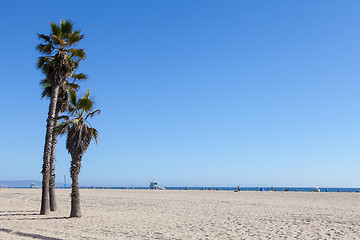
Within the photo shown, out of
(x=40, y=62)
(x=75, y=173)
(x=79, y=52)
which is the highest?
(x=79, y=52)

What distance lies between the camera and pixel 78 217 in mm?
16328

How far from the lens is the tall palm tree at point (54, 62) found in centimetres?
1689

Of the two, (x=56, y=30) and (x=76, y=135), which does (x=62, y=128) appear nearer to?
(x=76, y=135)

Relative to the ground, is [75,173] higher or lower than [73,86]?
lower

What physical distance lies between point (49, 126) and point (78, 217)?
5291mm

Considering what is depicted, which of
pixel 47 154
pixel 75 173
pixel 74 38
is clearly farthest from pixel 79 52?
pixel 75 173

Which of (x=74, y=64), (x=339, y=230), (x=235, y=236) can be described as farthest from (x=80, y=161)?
(x=339, y=230)

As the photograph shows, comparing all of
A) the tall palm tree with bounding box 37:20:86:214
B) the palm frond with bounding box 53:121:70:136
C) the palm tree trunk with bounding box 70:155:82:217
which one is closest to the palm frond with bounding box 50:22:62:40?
the tall palm tree with bounding box 37:20:86:214

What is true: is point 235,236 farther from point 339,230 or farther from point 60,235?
point 60,235

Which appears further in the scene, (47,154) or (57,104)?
(57,104)

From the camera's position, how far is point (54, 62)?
16.8 m

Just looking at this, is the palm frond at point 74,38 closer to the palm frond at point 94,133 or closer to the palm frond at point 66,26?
the palm frond at point 66,26

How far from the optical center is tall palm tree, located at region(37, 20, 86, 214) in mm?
16891

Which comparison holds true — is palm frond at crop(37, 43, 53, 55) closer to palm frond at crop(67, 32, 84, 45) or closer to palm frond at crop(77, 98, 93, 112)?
palm frond at crop(67, 32, 84, 45)
